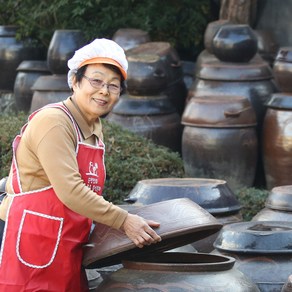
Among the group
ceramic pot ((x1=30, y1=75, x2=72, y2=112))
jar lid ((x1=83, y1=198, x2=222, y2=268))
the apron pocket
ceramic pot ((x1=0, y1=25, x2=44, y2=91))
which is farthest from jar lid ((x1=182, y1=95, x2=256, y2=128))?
the apron pocket

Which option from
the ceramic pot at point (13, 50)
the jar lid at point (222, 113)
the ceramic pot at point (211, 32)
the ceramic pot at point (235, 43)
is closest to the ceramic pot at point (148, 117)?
the jar lid at point (222, 113)

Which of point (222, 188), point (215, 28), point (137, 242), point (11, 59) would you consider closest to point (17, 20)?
point (11, 59)

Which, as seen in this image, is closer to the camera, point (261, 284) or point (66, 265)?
point (66, 265)

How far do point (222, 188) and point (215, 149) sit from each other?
2.64 m

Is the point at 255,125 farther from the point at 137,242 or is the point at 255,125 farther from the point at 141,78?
the point at 137,242

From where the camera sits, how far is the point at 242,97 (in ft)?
27.6

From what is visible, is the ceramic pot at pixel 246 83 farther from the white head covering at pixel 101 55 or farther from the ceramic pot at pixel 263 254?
the white head covering at pixel 101 55

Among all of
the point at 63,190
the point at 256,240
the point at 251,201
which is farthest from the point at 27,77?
the point at 63,190

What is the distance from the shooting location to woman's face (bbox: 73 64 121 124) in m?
3.87

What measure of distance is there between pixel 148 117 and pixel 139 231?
527cm

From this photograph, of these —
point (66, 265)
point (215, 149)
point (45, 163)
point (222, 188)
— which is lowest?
point (215, 149)

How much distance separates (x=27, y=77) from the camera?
10828 mm

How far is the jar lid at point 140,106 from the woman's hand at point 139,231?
520 centimetres

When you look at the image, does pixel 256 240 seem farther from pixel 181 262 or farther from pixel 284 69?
pixel 284 69
